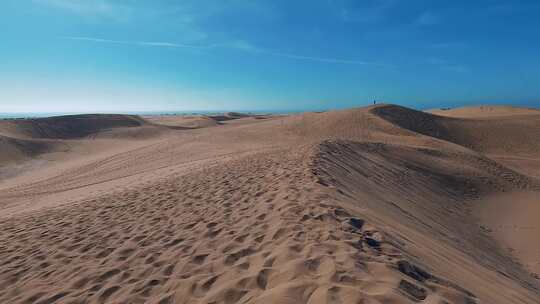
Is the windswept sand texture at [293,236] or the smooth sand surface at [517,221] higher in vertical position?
the windswept sand texture at [293,236]

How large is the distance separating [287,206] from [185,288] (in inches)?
109

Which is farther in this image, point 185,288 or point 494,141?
point 494,141

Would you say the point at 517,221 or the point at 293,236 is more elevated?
the point at 293,236

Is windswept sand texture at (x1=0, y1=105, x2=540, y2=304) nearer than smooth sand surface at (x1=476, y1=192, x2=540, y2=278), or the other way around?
windswept sand texture at (x1=0, y1=105, x2=540, y2=304)

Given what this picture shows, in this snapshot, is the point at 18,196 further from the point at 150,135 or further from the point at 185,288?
the point at 150,135

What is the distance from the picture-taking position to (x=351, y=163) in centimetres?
1238

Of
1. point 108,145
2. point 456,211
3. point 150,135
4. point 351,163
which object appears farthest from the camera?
point 150,135

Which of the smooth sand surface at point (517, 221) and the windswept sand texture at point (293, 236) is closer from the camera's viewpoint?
the windswept sand texture at point (293, 236)

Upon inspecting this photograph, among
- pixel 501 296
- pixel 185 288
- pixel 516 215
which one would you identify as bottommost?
pixel 516 215

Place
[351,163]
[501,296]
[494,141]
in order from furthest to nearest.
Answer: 1. [494,141]
2. [351,163]
3. [501,296]

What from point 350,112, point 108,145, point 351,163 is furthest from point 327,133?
point 108,145

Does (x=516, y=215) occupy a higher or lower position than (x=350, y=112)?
lower

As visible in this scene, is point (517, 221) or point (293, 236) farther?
point (517, 221)

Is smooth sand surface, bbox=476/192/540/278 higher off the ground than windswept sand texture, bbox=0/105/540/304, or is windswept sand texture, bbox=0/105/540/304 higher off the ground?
windswept sand texture, bbox=0/105/540/304
